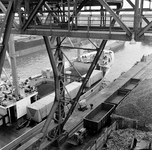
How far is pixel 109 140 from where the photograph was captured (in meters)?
12.4

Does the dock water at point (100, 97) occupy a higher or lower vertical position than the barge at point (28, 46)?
lower

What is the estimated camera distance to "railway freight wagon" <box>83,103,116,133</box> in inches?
542

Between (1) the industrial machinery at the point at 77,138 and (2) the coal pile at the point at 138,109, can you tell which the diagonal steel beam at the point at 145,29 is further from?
(2) the coal pile at the point at 138,109

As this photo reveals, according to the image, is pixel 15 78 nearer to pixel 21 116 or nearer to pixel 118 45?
pixel 21 116

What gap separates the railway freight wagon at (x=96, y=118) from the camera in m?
13.8

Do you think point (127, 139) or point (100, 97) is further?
point (100, 97)

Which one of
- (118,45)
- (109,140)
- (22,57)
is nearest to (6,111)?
(109,140)

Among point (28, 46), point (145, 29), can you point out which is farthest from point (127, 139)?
point (28, 46)

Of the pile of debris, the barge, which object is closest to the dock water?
the pile of debris

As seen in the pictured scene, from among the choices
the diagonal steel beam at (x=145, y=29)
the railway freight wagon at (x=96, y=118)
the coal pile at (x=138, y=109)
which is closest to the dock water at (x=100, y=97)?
the railway freight wagon at (x=96, y=118)

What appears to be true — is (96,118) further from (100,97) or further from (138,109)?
(100,97)

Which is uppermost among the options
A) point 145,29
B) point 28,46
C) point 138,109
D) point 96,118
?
point 145,29

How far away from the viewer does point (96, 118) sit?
16.3m

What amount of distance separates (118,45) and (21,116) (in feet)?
172
